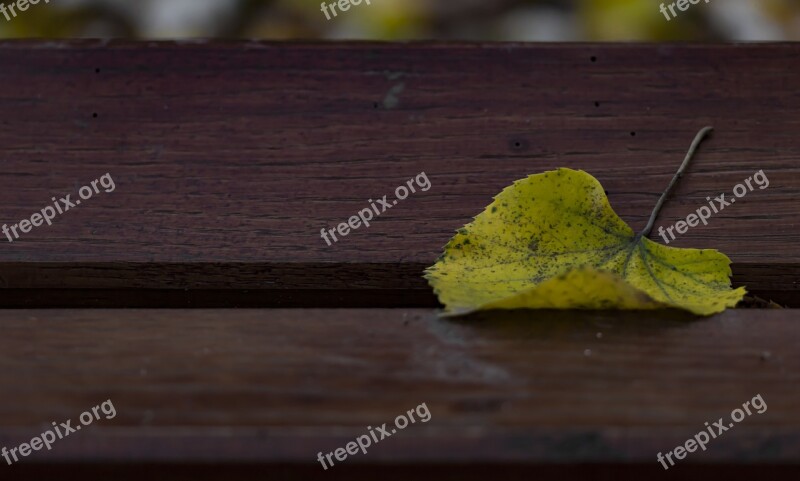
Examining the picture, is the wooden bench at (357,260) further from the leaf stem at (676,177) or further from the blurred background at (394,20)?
the blurred background at (394,20)

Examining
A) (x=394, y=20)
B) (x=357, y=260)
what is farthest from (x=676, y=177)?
(x=394, y=20)

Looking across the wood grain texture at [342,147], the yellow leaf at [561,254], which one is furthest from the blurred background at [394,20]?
the yellow leaf at [561,254]

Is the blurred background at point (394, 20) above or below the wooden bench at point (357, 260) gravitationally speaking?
above

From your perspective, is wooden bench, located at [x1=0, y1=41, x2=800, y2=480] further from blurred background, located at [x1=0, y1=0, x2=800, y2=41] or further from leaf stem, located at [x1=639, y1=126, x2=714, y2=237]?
blurred background, located at [x1=0, y1=0, x2=800, y2=41]

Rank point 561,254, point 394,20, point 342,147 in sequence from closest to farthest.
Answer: point 561,254, point 342,147, point 394,20

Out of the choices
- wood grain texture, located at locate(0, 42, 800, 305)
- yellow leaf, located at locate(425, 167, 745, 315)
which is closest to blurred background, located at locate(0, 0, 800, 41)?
wood grain texture, located at locate(0, 42, 800, 305)

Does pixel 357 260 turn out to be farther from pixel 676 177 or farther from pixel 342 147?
pixel 676 177

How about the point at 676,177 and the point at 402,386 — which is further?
the point at 676,177
